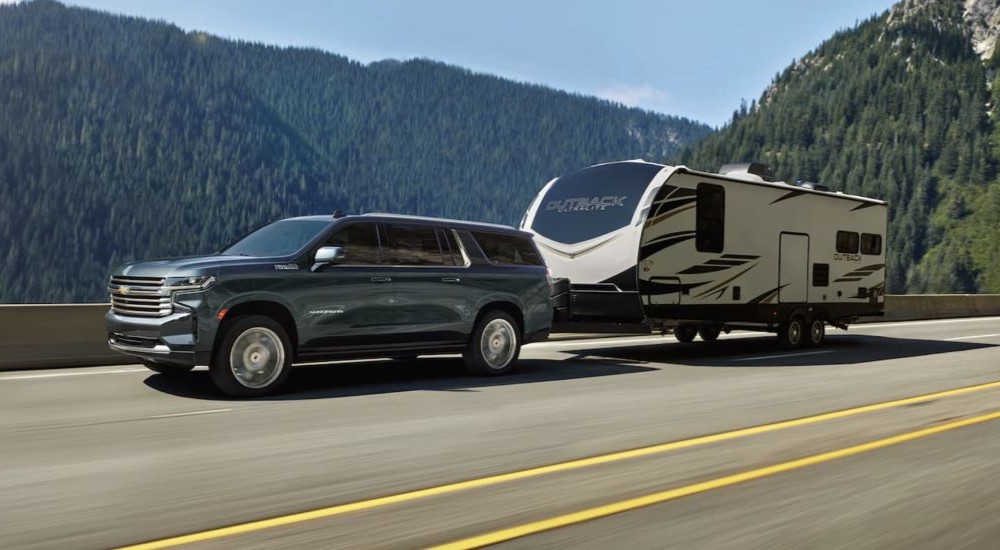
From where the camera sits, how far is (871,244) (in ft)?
63.5

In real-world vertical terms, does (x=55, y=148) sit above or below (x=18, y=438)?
above

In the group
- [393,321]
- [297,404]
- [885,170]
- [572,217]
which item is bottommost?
[297,404]

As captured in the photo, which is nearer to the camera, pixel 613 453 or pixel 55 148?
pixel 613 453

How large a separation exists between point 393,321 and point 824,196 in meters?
10.3

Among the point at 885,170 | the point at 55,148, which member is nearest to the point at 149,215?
the point at 55,148

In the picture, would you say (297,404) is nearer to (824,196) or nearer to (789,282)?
(789,282)

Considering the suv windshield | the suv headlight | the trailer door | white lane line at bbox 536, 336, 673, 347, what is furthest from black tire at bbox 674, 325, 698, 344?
the suv headlight

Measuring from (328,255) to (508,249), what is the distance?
3080 millimetres

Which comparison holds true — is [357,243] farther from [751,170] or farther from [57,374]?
[751,170]

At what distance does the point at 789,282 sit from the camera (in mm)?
16688

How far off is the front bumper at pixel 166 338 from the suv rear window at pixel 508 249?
392 cm

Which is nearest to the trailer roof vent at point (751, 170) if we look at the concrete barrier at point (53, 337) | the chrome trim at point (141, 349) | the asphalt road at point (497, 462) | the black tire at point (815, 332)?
the black tire at point (815, 332)

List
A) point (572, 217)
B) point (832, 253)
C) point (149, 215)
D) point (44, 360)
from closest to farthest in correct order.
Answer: point (44, 360) < point (572, 217) < point (832, 253) < point (149, 215)

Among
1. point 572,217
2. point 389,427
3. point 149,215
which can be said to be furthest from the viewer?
point 149,215
